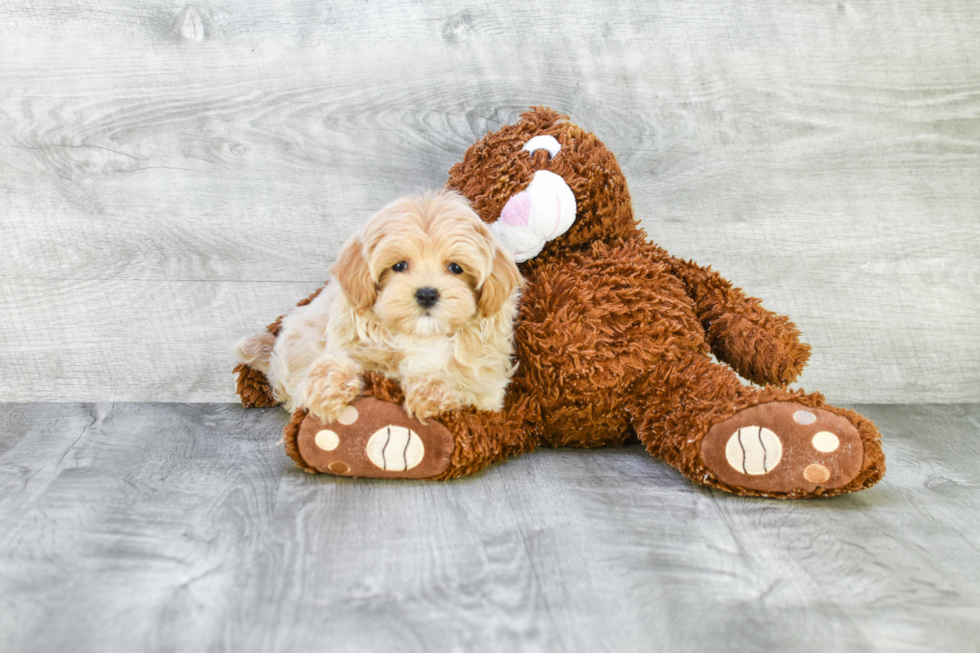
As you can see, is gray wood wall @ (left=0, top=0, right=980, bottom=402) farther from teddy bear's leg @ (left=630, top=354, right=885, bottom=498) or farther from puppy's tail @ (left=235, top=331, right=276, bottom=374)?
teddy bear's leg @ (left=630, top=354, right=885, bottom=498)

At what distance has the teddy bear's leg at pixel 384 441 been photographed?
1.01 m

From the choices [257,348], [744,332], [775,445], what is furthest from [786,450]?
[257,348]

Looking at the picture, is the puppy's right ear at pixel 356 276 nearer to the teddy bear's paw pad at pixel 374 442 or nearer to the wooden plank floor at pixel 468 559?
the teddy bear's paw pad at pixel 374 442

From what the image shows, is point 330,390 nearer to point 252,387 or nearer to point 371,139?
point 252,387

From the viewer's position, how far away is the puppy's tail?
135 centimetres

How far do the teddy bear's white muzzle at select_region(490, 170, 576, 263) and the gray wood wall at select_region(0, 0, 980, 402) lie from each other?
1.32ft

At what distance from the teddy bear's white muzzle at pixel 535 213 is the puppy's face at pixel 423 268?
0.13 m

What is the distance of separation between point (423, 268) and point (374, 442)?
24cm

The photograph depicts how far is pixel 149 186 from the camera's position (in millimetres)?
1488

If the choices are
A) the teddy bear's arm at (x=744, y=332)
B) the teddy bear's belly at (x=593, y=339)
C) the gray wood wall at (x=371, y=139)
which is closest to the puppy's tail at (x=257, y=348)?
the gray wood wall at (x=371, y=139)

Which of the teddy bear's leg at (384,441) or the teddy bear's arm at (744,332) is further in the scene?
the teddy bear's arm at (744,332)

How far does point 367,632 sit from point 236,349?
0.78 m

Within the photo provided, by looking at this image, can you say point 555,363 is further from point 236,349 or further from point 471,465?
point 236,349

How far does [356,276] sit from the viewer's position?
3.30ft
